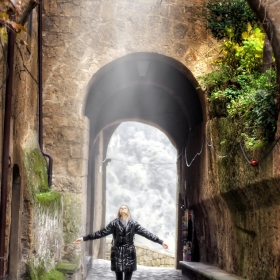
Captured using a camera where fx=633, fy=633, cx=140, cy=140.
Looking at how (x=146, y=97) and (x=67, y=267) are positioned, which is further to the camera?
(x=146, y=97)

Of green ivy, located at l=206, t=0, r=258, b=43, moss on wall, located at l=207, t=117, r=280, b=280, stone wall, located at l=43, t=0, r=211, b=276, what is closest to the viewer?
moss on wall, located at l=207, t=117, r=280, b=280

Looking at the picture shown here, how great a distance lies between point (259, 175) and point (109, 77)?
5.96 meters

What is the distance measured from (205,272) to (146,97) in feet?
21.5

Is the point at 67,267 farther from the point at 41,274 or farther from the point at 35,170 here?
the point at 35,170

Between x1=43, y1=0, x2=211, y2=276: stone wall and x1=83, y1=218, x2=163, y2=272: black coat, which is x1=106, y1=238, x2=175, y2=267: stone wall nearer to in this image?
x1=43, y1=0, x2=211, y2=276: stone wall

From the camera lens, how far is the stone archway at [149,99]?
11773mm

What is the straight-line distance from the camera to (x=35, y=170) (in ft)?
30.4

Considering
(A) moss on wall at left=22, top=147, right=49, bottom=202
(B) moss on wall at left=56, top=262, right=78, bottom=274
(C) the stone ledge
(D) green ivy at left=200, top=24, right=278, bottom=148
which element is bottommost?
(C) the stone ledge

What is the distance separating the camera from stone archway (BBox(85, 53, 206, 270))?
Answer: 38.6 feet

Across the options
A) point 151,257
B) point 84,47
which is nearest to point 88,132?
point 84,47

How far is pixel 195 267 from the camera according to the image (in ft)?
37.4

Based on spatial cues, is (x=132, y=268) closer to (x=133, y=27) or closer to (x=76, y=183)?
(x=76, y=183)

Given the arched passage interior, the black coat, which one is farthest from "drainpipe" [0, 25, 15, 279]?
the arched passage interior

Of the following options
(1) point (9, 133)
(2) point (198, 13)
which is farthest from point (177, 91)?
(1) point (9, 133)
